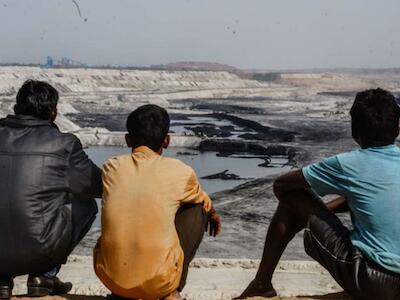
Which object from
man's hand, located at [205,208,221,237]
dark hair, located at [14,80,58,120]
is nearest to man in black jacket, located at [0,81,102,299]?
dark hair, located at [14,80,58,120]

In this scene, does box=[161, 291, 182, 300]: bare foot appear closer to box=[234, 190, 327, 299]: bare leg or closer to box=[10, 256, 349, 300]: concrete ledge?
box=[234, 190, 327, 299]: bare leg

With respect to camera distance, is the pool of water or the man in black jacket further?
the pool of water

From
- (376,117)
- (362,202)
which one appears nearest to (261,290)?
(362,202)

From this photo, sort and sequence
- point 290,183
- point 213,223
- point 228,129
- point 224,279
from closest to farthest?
point 290,183, point 213,223, point 224,279, point 228,129

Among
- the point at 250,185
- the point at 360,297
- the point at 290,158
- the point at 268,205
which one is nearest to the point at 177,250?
the point at 360,297

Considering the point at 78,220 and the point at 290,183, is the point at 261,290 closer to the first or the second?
the point at 290,183

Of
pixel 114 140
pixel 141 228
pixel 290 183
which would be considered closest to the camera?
pixel 141 228

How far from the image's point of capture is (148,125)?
3.15m

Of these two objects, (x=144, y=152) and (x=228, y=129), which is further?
(x=228, y=129)

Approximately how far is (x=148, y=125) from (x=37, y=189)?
0.64m

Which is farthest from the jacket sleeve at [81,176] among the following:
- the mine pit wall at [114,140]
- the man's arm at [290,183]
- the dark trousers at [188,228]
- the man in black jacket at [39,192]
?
the mine pit wall at [114,140]

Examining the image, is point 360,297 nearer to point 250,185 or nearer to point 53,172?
point 53,172

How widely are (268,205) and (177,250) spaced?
10308 mm

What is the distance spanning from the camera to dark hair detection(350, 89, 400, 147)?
299 cm
